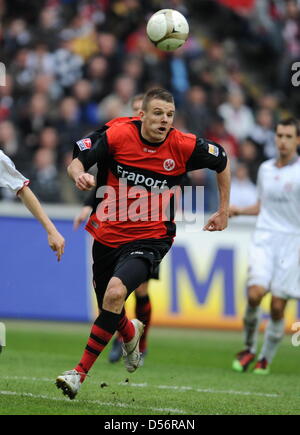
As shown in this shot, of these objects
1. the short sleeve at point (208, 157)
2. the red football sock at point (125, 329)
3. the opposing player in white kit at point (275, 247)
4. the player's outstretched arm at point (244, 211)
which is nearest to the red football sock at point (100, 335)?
the red football sock at point (125, 329)

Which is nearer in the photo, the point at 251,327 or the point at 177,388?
the point at 177,388

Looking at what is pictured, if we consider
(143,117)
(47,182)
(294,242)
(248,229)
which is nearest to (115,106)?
(47,182)

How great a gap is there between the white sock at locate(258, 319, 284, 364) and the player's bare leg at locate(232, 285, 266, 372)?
20 cm

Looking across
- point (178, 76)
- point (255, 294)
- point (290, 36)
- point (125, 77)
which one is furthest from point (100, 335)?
point (290, 36)

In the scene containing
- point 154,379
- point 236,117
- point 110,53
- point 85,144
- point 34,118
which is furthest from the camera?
point 236,117

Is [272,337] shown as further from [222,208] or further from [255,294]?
[222,208]

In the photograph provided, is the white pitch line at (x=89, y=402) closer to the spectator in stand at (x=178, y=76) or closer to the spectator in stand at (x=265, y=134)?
the spectator in stand at (x=178, y=76)

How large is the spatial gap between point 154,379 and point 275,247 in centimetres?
232

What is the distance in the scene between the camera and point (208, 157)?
26.8 ft

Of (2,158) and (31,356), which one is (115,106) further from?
(2,158)

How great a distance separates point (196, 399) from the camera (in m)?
8.13

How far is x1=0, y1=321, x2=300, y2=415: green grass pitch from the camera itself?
24.5 ft

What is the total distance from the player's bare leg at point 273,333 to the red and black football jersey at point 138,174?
2.95m

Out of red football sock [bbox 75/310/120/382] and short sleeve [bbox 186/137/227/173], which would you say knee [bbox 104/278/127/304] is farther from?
short sleeve [bbox 186/137/227/173]
